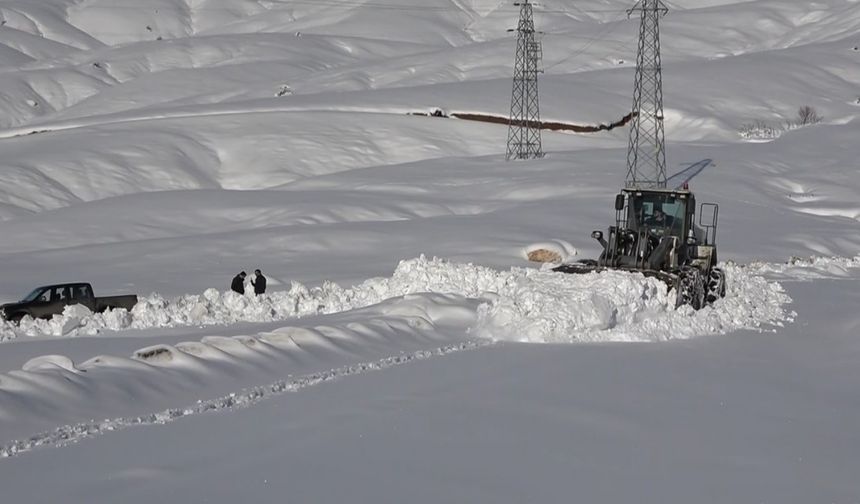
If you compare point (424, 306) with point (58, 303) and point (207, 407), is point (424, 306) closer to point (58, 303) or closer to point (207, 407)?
point (58, 303)

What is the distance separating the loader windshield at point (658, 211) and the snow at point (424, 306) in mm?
1543

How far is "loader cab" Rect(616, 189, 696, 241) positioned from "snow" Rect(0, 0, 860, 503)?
1501mm

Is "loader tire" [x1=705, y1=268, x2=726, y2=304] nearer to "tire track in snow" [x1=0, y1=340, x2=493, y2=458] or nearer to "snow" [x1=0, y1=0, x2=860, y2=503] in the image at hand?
"snow" [x1=0, y1=0, x2=860, y2=503]

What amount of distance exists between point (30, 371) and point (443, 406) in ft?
13.4

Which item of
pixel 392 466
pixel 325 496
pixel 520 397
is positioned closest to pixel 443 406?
pixel 520 397

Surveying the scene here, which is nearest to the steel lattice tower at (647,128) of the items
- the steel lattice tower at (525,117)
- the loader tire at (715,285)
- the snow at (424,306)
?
the snow at (424,306)

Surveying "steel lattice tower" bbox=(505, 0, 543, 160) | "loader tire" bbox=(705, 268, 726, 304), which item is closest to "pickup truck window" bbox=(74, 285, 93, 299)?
"loader tire" bbox=(705, 268, 726, 304)

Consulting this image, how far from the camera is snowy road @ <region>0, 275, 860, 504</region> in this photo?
9.26m

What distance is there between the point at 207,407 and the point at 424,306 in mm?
7356

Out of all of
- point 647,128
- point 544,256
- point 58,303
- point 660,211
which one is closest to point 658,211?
point 660,211

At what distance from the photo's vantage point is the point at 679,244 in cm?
2080

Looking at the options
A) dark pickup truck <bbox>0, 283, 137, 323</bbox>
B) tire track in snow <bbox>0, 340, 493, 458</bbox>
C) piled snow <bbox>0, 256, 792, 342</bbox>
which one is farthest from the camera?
dark pickup truck <bbox>0, 283, 137, 323</bbox>

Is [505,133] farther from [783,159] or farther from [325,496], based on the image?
[325,496]

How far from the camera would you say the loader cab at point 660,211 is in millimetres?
20969
